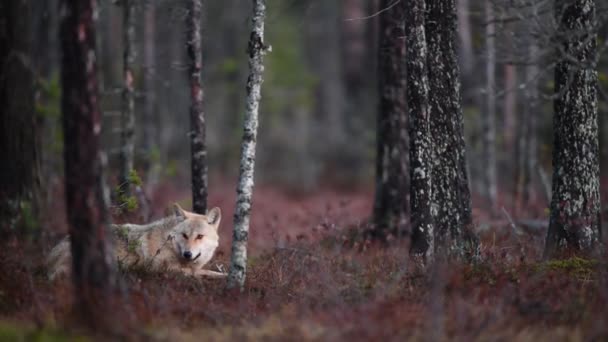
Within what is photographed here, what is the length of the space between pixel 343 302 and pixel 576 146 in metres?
4.82

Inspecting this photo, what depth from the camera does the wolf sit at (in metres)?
10.2

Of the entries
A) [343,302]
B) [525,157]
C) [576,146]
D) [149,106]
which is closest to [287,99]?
[149,106]

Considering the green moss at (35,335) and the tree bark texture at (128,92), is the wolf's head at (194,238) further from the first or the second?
the tree bark texture at (128,92)

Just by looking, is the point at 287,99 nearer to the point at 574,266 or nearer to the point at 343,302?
the point at 574,266

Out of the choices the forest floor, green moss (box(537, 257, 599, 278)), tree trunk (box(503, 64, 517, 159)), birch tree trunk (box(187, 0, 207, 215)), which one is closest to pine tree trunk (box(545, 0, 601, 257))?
green moss (box(537, 257, 599, 278))

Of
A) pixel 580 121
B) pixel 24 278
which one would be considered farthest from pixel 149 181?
pixel 580 121

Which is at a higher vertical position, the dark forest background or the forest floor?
the dark forest background

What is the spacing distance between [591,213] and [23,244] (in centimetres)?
894

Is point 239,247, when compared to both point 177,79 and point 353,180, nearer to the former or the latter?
point 353,180

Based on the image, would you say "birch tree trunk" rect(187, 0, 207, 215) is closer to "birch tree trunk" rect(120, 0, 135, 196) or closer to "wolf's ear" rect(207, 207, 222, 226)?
"wolf's ear" rect(207, 207, 222, 226)

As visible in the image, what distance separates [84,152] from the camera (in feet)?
23.6

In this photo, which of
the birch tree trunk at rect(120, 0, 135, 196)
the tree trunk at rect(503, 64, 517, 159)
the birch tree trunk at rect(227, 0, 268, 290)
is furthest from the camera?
the tree trunk at rect(503, 64, 517, 159)

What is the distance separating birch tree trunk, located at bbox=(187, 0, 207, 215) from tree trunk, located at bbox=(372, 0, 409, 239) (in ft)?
14.3

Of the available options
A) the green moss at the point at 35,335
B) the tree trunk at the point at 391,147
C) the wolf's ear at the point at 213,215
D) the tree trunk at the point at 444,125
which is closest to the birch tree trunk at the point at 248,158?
the wolf's ear at the point at 213,215
